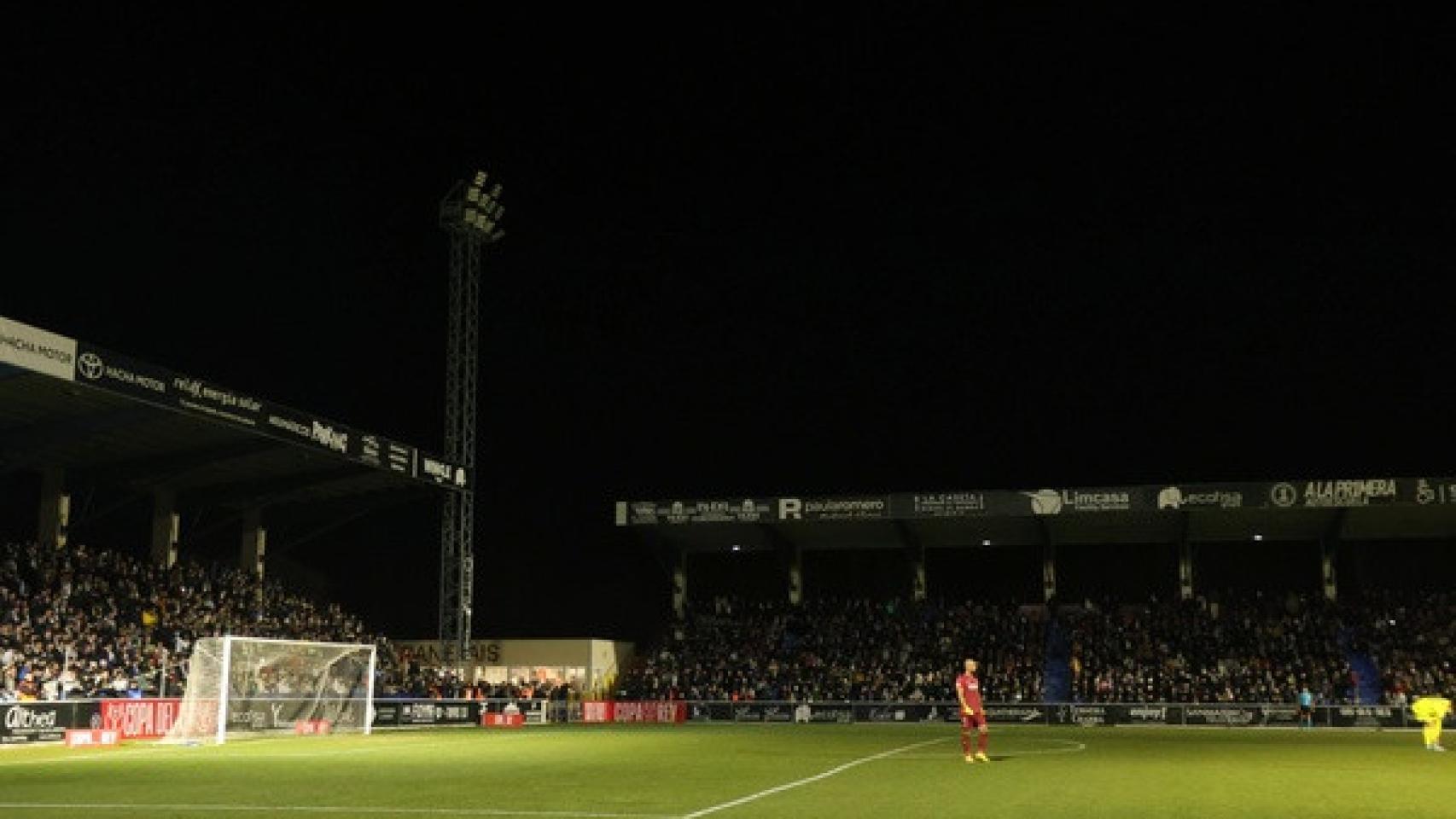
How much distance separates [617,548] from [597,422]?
6.20 m

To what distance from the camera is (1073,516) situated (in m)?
52.9

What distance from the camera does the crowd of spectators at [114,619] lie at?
33.6 meters

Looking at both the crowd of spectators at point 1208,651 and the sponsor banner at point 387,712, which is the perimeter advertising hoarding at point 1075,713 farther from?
the sponsor banner at point 387,712

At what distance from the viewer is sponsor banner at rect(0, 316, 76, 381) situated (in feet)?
100

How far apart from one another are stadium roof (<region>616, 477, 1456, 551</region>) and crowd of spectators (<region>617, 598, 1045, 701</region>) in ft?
9.41

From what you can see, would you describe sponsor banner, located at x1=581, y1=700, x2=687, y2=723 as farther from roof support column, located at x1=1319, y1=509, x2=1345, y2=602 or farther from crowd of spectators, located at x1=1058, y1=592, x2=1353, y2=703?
roof support column, located at x1=1319, y1=509, x2=1345, y2=602

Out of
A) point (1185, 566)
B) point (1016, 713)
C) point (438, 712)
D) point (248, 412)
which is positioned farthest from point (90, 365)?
point (1185, 566)

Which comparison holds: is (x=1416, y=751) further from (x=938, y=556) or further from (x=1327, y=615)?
(x=938, y=556)

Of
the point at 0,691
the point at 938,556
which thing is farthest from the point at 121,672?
the point at 938,556

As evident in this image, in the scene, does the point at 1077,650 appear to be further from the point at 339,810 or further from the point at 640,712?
the point at 339,810

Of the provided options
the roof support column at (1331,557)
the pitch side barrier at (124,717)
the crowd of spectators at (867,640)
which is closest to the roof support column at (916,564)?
the crowd of spectators at (867,640)

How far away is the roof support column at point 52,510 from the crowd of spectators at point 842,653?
20145 millimetres

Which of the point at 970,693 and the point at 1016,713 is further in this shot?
the point at 1016,713

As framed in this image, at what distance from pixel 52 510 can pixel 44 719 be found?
12.9m
